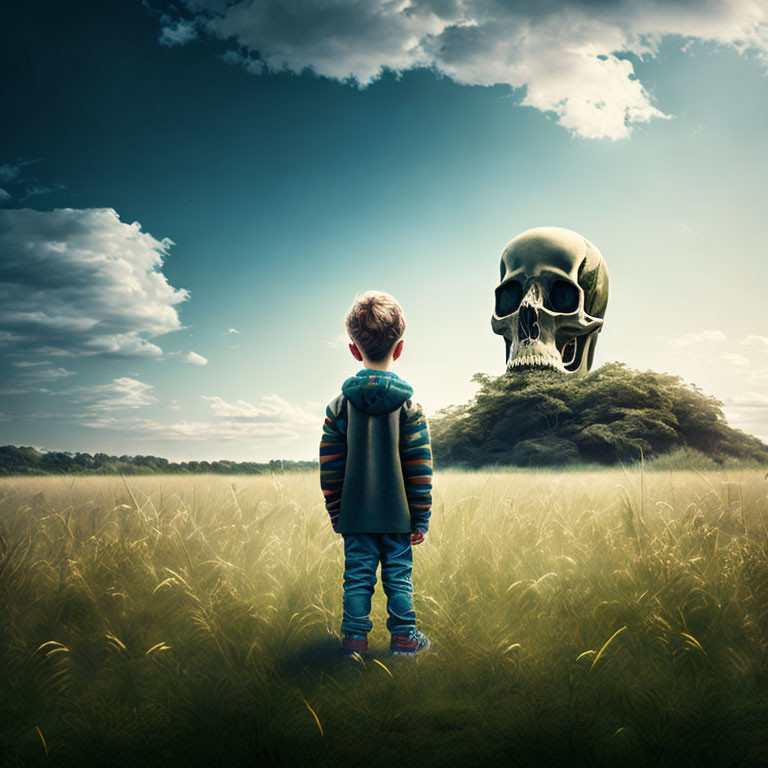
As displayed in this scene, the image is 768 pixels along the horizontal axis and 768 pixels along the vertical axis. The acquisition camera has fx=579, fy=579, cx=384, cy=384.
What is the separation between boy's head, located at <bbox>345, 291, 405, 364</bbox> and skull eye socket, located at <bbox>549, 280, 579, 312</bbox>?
1632cm

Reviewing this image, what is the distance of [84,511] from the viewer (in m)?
4.09

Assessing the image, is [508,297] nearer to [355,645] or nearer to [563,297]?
[563,297]

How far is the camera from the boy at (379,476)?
2533mm

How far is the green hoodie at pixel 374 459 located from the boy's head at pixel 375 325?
106 mm

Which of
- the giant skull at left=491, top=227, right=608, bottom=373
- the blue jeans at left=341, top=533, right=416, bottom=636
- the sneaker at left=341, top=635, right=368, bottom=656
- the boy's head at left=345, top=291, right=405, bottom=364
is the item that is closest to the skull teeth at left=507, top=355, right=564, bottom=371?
the giant skull at left=491, top=227, right=608, bottom=373

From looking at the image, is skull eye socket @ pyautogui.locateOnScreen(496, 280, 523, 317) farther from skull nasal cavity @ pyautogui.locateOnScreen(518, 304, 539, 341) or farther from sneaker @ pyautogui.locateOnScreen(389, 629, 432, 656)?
sneaker @ pyautogui.locateOnScreen(389, 629, 432, 656)

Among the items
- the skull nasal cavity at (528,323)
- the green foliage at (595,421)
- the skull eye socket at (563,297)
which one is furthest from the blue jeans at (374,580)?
the skull eye socket at (563,297)

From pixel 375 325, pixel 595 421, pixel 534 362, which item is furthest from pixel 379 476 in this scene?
pixel 595 421

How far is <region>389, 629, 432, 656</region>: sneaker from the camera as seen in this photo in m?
2.45

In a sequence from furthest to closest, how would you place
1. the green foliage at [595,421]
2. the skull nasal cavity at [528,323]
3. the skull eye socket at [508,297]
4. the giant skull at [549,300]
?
the skull eye socket at [508,297]
the giant skull at [549,300]
the skull nasal cavity at [528,323]
the green foliage at [595,421]

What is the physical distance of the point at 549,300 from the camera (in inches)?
709

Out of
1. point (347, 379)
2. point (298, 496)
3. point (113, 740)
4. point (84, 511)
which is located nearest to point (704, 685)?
point (347, 379)

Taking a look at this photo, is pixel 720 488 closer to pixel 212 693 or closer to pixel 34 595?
pixel 212 693

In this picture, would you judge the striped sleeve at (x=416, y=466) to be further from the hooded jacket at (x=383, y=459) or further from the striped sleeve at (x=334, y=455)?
the striped sleeve at (x=334, y=455)
